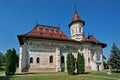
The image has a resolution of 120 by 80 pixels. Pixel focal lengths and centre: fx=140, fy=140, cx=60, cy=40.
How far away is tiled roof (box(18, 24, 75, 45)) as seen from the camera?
30956mm

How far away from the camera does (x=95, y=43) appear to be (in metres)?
37.3

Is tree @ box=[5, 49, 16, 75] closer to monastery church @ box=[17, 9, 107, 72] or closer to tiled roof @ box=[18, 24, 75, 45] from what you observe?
monastery church @ box=[17, 9, 107, 72]

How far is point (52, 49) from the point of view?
32156mm

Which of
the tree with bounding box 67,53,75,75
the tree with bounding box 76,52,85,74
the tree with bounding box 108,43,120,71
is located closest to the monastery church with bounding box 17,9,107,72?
the tree with bounding box 108,43,120,71

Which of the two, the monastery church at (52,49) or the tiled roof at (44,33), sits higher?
the tiled roof at (44,33)

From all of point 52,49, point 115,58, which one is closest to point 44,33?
point 52,49

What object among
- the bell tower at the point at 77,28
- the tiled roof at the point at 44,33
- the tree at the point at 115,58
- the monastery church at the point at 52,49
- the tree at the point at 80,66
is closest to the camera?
the tree at the point at 80,66

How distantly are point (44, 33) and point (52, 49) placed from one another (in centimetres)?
444

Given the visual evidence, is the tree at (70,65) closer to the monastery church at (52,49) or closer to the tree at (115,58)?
the monastery church at (52,49)

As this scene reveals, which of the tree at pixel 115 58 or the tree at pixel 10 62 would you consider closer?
the tree at pixel 10 62

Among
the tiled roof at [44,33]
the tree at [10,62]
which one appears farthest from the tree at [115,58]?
the tree at [10,62]

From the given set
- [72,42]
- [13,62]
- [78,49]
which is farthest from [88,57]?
[13,62]

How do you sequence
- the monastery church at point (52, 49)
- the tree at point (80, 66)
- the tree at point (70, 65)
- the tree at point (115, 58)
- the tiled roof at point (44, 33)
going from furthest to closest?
the tree at point (115, 58)
the tiled roof at point (44, 33)
the monastery church at point (52, 49)
the tree at point (80, 66)
the tree at point (70, 65)

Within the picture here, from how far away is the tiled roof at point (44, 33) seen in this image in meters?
31.0
